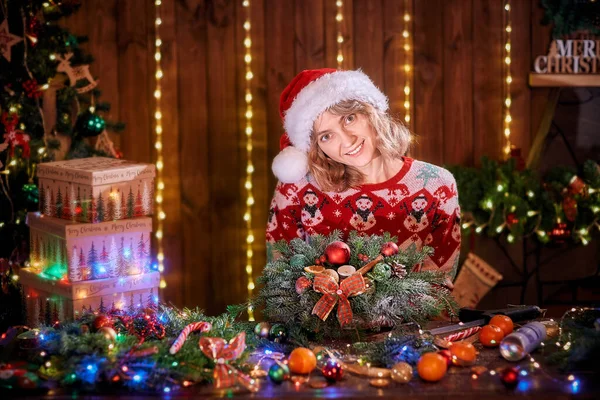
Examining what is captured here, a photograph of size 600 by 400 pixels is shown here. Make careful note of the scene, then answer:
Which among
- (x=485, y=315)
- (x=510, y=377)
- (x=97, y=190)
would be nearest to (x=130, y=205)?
(x=97, y=190)

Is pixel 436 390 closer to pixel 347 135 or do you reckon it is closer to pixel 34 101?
pixel 347 135

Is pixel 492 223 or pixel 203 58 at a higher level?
pixel 203 58

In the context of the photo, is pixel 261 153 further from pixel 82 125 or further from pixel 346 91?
pixel 346 91

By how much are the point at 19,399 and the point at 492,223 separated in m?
3.02

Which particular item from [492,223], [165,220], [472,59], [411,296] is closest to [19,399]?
[411,296]

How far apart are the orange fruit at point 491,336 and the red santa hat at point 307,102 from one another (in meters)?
1.22

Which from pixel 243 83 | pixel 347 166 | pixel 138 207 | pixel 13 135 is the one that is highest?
pixel 243 83

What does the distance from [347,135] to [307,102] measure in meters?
0.21

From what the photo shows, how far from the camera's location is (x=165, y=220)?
15.1 ft

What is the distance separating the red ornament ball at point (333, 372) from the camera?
202 centimetres

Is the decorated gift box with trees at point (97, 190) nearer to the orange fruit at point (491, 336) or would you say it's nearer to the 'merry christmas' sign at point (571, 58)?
the orange fruit at point (491, 336)

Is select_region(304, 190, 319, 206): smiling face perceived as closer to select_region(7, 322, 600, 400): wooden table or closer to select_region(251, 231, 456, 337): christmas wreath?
select_region(251, 231, 456, 337): christmas wreath

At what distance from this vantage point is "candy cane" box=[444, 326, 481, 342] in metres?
2.29

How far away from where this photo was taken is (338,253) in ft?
7.88
